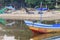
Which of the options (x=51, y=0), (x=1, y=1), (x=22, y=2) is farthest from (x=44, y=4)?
(x=1, y=1)

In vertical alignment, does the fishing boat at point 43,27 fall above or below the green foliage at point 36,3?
above

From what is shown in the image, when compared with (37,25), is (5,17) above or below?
below

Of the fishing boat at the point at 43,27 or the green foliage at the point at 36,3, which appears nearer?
the fishing boat at the point at 43,27

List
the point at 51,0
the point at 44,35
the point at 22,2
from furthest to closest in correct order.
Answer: the point at 22,2, the point at 51,0, the point at 44,35

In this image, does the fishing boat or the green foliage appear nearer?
the fishing boat

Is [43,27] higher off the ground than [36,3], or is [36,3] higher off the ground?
[43,27]

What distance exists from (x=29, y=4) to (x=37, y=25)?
3130cm

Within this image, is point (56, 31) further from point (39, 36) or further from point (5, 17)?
point (5, 17)

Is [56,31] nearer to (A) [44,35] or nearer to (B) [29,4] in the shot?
(A) [44,35]

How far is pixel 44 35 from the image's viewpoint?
80.9ft

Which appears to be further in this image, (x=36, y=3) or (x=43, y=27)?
(x=36, y=3)

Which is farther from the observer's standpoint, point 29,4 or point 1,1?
point 1,1

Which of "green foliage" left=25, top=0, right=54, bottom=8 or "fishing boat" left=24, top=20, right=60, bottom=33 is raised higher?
"fishing boat" left=24, top=20, right=60, bottom=33

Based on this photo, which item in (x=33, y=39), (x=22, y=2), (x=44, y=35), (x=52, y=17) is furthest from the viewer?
(x=22, y=2)
